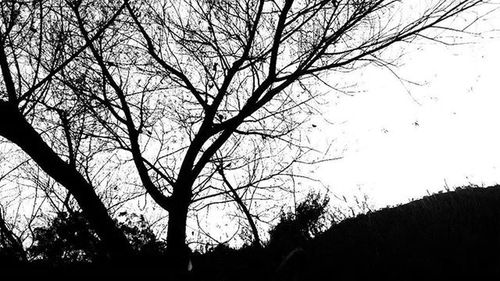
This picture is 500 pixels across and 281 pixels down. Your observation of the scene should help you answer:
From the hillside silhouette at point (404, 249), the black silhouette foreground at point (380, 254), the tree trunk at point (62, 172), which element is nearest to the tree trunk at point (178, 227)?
the black silhouette foreground at point (380, 254)

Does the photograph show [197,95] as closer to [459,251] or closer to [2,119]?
[2,119]

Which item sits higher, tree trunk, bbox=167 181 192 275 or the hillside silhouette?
tree trunk, bbox=167 181 192 275

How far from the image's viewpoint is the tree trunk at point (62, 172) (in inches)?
170

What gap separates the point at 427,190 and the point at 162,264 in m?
4.24

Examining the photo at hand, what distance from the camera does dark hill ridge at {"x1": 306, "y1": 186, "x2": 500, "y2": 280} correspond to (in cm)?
279

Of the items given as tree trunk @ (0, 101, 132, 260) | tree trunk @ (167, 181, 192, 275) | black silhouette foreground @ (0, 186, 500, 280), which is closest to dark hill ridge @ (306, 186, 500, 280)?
black silhouette foreground @ (0, 186, 500, 280)

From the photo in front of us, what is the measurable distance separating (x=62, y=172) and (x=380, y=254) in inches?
158

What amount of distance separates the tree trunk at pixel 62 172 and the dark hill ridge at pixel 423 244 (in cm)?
278

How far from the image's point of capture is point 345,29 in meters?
5.66

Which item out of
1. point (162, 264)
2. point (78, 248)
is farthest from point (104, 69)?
point (78, 248)

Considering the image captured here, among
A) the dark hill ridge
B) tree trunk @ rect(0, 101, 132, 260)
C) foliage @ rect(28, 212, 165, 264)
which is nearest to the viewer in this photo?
the dark hill ridge

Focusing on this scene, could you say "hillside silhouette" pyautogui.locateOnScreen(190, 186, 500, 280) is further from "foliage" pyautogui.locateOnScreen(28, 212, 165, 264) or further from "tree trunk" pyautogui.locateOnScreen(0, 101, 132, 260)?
"foliage" pyautogui.locateOnScreen(28, 212, 165, 264)

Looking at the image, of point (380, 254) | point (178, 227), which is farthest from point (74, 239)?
point (380, 254)

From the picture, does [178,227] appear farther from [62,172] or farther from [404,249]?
[404,249]
